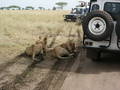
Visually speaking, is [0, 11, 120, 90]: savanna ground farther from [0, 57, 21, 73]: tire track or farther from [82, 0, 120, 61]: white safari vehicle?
[82, 0, 120, 61]: white safari vehicle

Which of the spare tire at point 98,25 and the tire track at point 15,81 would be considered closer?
the tire track at point 15,81

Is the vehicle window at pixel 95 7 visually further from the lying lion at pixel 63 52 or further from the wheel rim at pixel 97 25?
the lying lion at pixel 63 52

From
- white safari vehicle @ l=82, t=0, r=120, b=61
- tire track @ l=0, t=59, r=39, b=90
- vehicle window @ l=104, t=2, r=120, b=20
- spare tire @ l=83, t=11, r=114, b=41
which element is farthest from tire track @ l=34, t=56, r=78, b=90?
vehicle window @ l=104, t=2, r=120, b=20

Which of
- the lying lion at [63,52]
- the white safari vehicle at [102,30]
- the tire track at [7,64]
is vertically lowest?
the tire track at [7,64]

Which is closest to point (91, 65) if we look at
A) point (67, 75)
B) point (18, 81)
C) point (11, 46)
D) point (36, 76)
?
point (67, 75)

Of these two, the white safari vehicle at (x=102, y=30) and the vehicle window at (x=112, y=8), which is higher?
the vehicle window at (x=112, y=8)

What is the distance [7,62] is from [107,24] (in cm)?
317

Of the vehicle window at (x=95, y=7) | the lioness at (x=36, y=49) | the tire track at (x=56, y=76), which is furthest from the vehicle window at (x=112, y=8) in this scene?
the lioness at (x=36, y=49)

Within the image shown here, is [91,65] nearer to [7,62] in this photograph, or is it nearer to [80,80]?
Result: [80,80]

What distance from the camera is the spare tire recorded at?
835cm

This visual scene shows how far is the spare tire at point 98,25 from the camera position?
8.35 metres

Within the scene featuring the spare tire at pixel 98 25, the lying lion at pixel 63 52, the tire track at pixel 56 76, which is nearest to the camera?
the tire track at pixel 56 76

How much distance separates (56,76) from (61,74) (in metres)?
0.25

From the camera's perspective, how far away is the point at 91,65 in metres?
9.27
